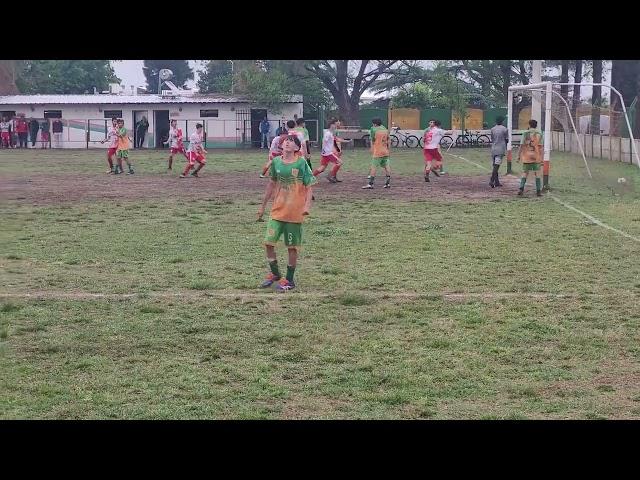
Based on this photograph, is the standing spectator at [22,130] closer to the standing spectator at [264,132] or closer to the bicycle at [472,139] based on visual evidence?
the standing spectator at [264,132]

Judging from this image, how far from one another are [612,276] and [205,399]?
22.7ft

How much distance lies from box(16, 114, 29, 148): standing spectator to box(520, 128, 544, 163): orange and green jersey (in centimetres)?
3712

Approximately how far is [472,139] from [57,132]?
75.7 feet

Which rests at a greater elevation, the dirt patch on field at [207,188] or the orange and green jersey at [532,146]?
the orange and green jersey at [532,146]

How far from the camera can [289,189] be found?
36.1ft

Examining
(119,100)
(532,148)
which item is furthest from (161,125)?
(532,148)

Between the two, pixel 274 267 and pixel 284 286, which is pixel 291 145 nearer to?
pixel 274 267

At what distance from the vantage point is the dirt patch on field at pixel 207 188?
22.8 metres

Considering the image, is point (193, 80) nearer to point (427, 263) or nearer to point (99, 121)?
point (99, 121)

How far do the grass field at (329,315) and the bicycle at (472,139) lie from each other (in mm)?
31786

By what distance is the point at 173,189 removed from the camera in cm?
2502

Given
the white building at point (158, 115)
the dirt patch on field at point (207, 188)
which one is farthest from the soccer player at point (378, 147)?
the white building at point (158, 115)

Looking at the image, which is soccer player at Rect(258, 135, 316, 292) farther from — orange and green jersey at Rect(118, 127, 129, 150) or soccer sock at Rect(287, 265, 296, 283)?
orange and green jersey at Rect(118, 127, 129, 150)

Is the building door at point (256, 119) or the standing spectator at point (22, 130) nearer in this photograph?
the standing spectator at point (22, 130)
